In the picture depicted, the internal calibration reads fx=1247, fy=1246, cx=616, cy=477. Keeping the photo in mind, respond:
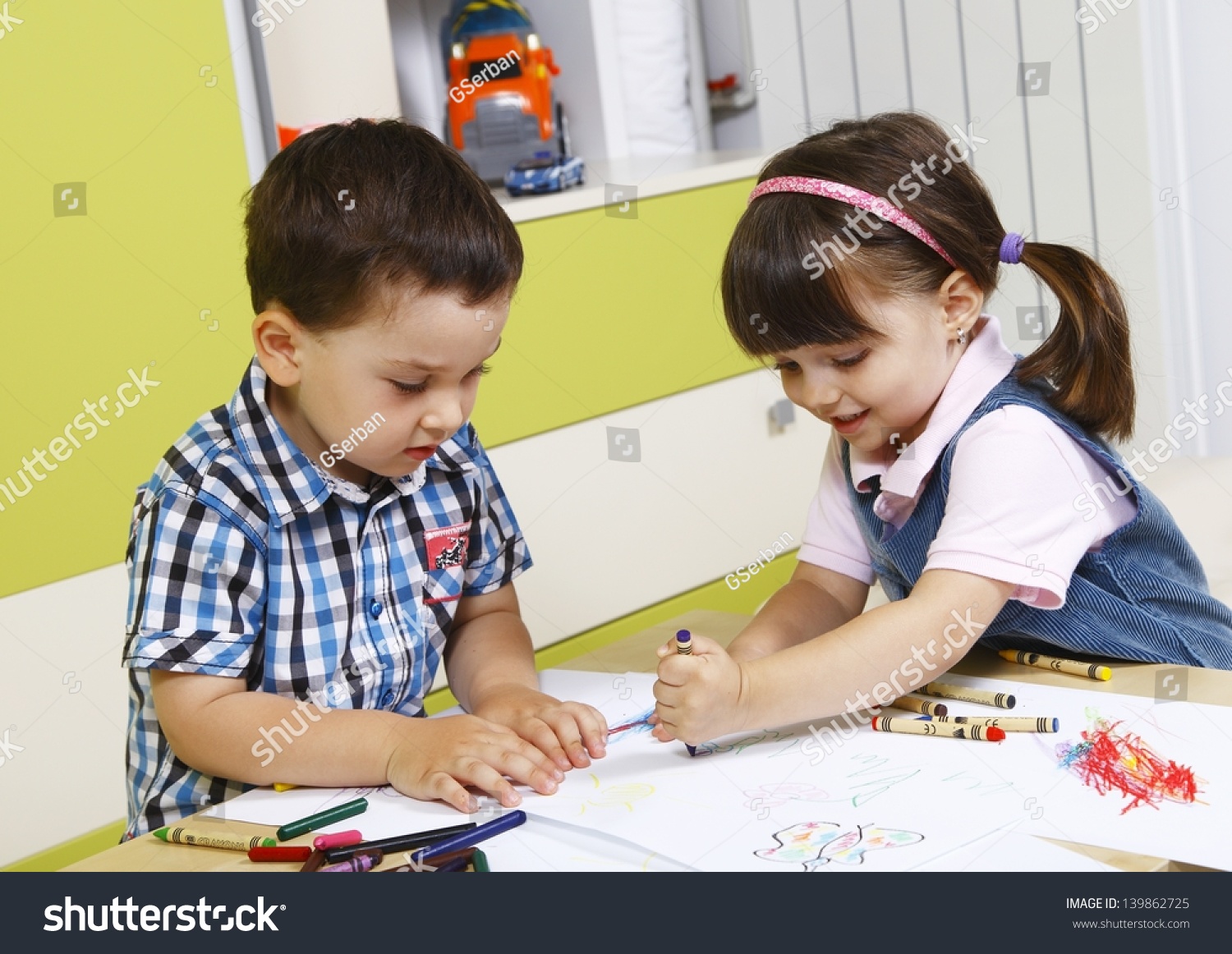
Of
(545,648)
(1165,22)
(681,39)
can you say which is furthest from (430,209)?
(681,39)

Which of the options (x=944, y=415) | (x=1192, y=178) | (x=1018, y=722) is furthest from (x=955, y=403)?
(x=1192, y=178)

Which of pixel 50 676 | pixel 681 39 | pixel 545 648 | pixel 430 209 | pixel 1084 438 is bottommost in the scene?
pixel 545 648

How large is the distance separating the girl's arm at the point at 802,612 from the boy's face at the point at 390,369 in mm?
256

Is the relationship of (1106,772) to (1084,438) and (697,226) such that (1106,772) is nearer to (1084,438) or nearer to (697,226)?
(1084,438)

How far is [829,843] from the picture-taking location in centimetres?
58

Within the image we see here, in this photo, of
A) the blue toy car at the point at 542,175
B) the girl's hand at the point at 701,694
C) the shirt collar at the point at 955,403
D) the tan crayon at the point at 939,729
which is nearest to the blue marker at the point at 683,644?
the girl's hand at the point at 701,694

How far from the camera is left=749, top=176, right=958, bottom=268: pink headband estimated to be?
0.82 m

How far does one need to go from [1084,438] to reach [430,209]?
1.48 ft

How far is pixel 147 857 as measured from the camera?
66cm

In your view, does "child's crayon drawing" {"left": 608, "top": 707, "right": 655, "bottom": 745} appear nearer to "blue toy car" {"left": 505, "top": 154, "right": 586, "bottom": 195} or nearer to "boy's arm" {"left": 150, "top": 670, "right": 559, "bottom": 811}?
"boy's arm" {"left": 150, "top": 670, "right": 559, "bottom": 811}

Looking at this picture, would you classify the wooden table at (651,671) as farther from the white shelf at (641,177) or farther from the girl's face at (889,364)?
the white shelf at (641,177)

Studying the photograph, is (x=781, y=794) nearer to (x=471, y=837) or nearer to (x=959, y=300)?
(x=471, y=837)

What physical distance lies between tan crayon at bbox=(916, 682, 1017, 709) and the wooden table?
47mm

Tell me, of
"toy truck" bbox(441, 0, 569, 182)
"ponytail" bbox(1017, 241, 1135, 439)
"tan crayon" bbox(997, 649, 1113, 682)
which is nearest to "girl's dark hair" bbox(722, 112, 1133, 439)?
"ponytail" bbox(1017, 241, 1135, 439)
